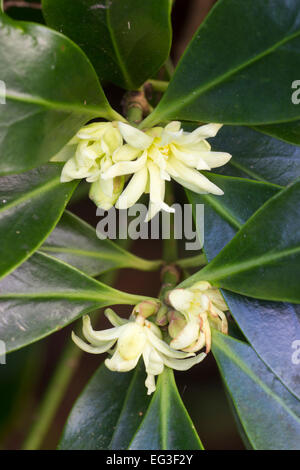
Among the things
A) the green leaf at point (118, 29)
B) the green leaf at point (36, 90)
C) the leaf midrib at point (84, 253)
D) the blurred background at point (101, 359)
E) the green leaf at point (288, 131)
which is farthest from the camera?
the blurred background at point (101, 359)

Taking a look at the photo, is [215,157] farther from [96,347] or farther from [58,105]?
[96,347]

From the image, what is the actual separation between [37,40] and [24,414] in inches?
51.9

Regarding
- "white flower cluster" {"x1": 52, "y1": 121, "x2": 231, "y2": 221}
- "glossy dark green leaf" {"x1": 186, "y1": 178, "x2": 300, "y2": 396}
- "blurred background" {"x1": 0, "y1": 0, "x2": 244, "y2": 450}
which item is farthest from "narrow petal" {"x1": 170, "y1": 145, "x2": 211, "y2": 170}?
"blurred background" {"x1": 0, "y1": 0, "x2": 244, "y2": 450}

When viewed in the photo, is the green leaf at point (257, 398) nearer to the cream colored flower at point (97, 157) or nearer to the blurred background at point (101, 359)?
the cream colored flower at point (97, 157)

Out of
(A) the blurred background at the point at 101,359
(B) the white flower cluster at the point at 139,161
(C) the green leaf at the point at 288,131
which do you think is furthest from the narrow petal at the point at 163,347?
(A) the blurred background at the point at 101,359

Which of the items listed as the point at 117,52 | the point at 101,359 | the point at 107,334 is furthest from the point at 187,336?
the point at 101,359

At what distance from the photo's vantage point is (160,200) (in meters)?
0.83

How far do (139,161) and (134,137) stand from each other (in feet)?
0.13

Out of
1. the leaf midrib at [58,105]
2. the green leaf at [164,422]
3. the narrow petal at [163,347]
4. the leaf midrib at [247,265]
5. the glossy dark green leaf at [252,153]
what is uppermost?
the glossy dark green leaf at [252,153]

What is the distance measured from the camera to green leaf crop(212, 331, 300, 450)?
91 centimetres

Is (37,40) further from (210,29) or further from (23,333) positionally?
(23,333)

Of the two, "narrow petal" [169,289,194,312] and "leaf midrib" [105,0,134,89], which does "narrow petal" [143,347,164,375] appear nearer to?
"narrow petal" [169,289,194,312]

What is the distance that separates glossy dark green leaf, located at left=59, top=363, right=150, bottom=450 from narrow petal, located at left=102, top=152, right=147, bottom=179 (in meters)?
0.51

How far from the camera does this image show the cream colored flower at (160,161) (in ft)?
2.66
